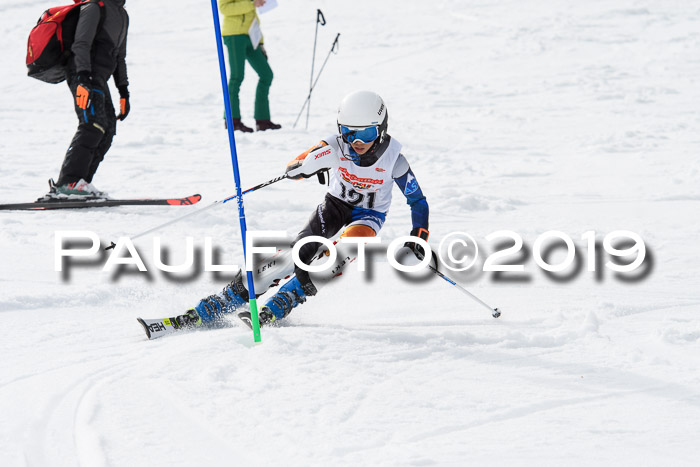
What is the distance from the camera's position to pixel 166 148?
9375mm

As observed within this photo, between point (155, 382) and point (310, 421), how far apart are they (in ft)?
2.56

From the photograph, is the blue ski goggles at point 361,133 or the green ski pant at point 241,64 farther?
the green ski pant at point 241,64

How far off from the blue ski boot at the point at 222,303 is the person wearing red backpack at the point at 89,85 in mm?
2741

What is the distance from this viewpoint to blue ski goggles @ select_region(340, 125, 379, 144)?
4.29 m

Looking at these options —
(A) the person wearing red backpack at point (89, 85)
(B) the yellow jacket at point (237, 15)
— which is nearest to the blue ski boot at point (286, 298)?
(A) the person wearing red backpack at point (89, 85)

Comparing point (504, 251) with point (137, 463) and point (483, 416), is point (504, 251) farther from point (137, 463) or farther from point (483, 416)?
point (137, 463)

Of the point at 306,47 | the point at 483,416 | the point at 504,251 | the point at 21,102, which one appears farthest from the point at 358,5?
the point at 483,416

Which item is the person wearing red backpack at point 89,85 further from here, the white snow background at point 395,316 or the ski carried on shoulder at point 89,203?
the white snow background at point 395,316

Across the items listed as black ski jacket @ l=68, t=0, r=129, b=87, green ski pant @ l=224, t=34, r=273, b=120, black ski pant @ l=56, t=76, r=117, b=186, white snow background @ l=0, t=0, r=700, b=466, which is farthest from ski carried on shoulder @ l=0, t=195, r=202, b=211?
green ski pant @ l=224, t=34, r=273, b=120

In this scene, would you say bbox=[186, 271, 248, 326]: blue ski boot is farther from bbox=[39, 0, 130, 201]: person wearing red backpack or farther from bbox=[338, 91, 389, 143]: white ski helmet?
bbox=[39, 0, 130, 201]: person wearing red backpack

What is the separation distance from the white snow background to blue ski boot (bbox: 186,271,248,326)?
7.7 inches

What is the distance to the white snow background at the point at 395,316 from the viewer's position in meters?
2.71

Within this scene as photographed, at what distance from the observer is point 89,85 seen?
20.0 feet

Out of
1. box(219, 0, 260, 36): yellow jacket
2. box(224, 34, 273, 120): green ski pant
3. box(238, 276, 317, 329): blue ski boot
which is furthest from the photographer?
box(224, 34, 273, 120): green ski pant
